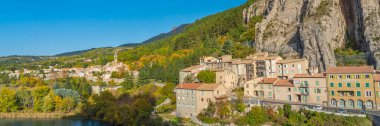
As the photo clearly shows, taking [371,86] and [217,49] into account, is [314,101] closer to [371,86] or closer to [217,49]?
[371,86]

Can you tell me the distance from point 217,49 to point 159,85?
18864 mm

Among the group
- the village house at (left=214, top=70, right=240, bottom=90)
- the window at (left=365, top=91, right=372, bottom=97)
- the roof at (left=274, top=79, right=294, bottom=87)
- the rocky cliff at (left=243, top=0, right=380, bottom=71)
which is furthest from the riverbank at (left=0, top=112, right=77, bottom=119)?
the window at (left=365, top=91, right=372, bottom=97)

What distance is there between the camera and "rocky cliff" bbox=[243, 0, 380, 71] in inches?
2051

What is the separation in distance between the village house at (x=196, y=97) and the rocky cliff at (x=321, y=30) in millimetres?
21074

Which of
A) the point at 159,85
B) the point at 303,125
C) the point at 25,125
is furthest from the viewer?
the point at 159,85

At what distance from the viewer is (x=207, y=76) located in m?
53.0

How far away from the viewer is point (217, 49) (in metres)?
Result: 75.7

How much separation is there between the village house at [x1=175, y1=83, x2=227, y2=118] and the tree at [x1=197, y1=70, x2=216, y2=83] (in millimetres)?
5727

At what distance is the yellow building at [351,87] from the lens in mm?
38156

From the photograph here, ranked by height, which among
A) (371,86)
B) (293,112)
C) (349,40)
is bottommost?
(293,112)

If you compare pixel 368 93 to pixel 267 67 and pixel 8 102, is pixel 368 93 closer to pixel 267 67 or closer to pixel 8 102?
pixel 267 67

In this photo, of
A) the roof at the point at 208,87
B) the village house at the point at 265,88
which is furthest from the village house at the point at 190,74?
the village house at the point at 265,88

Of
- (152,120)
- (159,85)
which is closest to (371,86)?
(152,120)

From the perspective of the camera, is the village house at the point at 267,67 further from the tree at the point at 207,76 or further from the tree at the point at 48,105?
the tree at the point at 48,105
